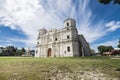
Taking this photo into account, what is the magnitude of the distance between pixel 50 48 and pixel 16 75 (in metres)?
38.7

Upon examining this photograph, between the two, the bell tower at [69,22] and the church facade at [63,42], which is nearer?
the church facade at [63,42]

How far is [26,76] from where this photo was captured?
23.2 feet

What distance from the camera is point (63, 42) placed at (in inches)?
1651

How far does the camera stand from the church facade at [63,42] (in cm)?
3981

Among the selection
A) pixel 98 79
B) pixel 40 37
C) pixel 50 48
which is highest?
pixel 40 37

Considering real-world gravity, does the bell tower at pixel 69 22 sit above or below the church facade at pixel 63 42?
above

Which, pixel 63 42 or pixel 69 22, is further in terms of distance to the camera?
pixel 63 42

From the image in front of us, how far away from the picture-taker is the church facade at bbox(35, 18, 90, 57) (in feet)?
131

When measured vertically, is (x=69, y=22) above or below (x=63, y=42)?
above

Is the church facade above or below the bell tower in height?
below

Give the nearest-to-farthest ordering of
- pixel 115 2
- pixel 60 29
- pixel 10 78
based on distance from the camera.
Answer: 1. pixel 10 78
2. pixel 115 2
3. pixel 60 29

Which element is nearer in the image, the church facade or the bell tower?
the church facade

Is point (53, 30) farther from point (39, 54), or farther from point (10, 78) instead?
point (10, 78)

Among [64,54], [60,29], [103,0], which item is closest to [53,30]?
[60,29]
